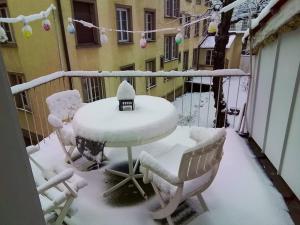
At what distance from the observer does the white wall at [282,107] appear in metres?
1.81

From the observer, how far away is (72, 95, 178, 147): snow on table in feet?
5.87

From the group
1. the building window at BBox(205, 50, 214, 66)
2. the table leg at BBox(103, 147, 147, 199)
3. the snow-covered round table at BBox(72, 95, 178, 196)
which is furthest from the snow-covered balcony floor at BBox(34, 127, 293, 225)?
the building window at BBox(205, 50, 214, 66)

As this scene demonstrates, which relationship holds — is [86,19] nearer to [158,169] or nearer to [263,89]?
[263,89]

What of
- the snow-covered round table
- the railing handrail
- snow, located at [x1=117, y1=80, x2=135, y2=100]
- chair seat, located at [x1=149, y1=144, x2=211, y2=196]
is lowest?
chair seat, located at [x1=149, y1=144, x2=211, y2=196]

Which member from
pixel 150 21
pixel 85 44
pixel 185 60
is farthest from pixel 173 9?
pixel 85 44

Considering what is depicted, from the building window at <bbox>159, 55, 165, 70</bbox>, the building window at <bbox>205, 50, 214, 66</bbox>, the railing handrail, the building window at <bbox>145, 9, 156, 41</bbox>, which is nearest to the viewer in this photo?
the railing handrail

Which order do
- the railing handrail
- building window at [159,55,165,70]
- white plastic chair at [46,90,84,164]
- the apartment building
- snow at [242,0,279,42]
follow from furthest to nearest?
building window at [159,55,165,70] < the apartment building < the railing handrail < white plastic chair at [46,90,84,164] < snow at [242,0,279,42]

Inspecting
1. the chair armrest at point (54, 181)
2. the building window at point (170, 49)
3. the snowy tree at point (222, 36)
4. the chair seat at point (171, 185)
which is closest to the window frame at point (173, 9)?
the building window at point (170, 49)

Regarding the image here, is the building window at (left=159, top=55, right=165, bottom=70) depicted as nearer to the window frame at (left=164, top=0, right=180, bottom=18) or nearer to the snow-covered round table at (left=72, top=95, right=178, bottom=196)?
the window frame at (left=164, top=0, right=180, bottom=18)

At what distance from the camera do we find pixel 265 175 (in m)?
2.30

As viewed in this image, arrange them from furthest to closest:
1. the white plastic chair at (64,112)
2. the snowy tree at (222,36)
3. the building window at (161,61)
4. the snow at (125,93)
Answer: the building window at (161,61), the snowy tree at (222,36), the white plastic chair at (64,112), the snow at (125,93)

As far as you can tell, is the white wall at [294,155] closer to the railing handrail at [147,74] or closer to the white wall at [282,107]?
the white wall at [282,107]

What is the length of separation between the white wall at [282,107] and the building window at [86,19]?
181 inches

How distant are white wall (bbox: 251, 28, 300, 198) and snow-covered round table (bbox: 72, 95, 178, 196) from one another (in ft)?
3.19
